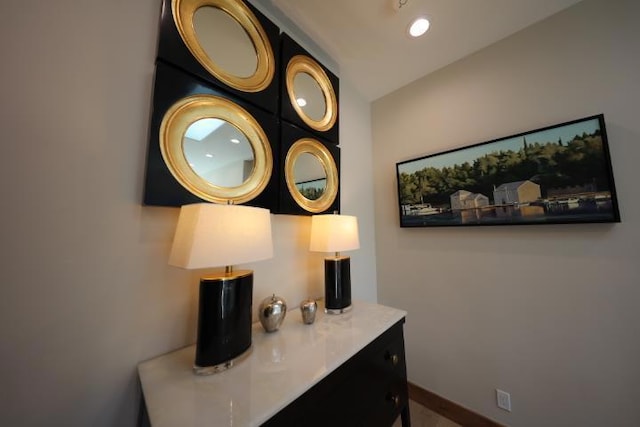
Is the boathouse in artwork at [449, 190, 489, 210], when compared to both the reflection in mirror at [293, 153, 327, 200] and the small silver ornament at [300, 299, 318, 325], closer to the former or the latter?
the reflection in mirror at [293, 153, 327, 200]

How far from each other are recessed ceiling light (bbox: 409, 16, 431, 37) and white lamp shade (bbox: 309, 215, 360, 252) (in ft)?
4.22

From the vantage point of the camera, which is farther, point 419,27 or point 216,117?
point 419,27

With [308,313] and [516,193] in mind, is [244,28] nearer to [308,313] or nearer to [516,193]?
[308,313]

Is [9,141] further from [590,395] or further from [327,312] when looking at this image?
[590,395]

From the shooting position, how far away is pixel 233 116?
95 centimetres

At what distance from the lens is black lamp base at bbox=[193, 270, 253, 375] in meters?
0.64

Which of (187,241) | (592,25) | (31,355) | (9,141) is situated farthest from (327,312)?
(592,25)

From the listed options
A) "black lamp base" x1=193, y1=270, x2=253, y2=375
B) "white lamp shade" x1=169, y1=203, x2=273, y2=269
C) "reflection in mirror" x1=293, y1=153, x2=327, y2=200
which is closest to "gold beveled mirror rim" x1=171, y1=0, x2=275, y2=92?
"reflection in mirror" x1=293, y1=153, x2=327, y2=200

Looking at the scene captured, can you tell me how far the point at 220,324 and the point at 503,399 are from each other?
176 cm

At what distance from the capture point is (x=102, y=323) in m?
0.64

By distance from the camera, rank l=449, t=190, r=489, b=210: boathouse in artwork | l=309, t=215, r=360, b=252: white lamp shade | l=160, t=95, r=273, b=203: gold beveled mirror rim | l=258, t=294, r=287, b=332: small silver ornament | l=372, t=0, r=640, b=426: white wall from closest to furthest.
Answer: l=160, t=95, r=273, b=203: gold beveled mirror rim
l=258, t=294, r=287, b=332: small silver ornament
l=372, t=0, r=640, b=426: white wall
l=309, t=215, r=360, b=252: white lamp shade
l=449, t=190, r=489, b=210: boathouse in artwork

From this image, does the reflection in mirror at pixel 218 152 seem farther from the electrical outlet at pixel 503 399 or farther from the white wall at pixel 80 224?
the electrical outlet at pixel 503 399

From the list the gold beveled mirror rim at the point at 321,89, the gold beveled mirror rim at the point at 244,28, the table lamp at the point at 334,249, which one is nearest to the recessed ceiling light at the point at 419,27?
the gold beveled mirror rim at the point at 321,89

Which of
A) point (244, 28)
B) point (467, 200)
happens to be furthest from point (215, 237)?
point (467, 200)
